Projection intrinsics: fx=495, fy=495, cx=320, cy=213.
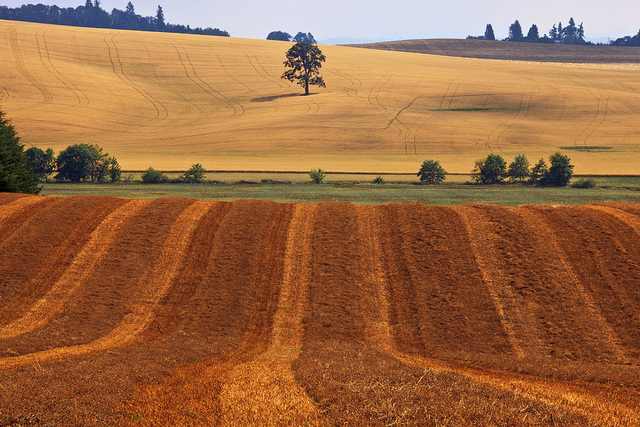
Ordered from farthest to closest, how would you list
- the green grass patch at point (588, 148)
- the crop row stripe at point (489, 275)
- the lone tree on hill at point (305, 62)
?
the lone tree on hill at point (305, 62), the green grass patch at point (588, 148), the crop row stripe at point (489, 275)

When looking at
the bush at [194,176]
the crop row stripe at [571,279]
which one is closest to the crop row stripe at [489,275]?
the crop row stripe at [571,279]

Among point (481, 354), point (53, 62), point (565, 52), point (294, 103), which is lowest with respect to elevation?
point (481, 354)

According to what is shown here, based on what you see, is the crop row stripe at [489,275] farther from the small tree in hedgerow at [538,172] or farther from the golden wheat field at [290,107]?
Answer: the golden wheat field at [290,107]

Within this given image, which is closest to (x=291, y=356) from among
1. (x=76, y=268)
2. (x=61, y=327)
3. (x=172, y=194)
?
(x=61, y=327)

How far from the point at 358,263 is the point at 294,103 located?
88.9 m

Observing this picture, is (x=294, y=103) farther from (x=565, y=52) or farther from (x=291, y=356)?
(x=565, y=52)

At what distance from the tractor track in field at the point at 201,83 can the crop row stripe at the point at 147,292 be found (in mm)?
76385

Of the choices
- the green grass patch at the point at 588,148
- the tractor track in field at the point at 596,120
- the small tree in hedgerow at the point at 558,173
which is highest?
the tractor track in field at the point at 596,120

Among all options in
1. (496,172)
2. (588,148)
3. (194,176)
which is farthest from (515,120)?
(194,176)

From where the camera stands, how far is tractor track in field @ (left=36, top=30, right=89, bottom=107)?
97.0 meters

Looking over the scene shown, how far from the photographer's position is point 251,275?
19.9 metres

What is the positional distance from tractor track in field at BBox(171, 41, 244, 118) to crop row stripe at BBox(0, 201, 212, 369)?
76385 millimetres

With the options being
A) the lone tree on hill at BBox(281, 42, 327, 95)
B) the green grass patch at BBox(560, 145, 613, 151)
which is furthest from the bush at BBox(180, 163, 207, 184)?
the lone tree on hill at BBox(281, 42, 327, 95)

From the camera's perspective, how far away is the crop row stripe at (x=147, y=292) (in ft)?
45.5
